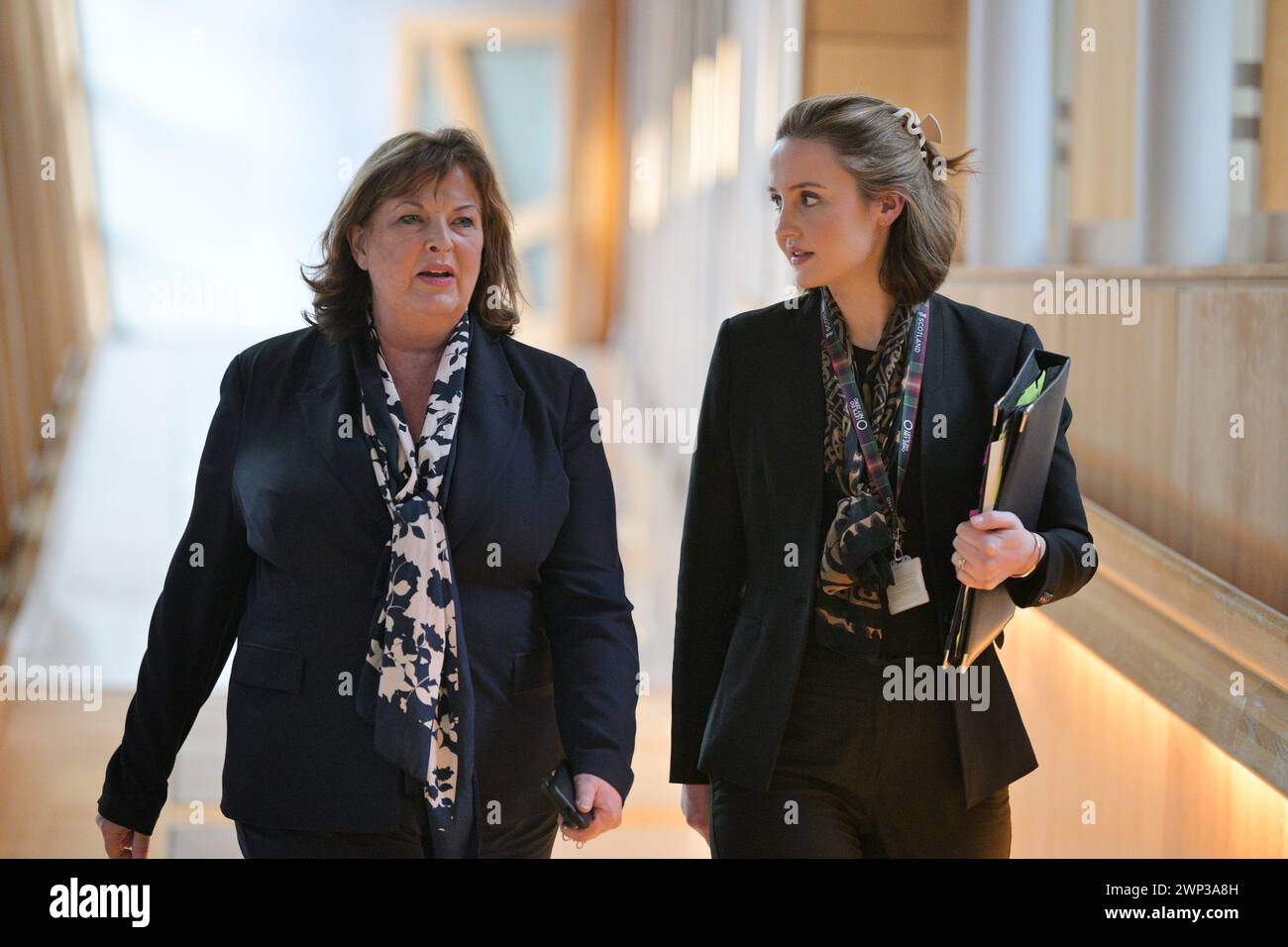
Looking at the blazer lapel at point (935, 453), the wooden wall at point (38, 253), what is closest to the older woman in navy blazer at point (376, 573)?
the blazer lapel at point (935, 453)

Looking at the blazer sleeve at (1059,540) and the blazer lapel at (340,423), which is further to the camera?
the blazer lapel at (340,423)

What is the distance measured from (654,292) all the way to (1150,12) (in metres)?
8.04

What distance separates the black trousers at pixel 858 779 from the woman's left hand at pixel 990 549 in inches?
7.2

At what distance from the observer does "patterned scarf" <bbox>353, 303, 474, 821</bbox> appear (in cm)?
241

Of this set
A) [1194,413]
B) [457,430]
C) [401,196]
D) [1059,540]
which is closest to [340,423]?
[457,430]

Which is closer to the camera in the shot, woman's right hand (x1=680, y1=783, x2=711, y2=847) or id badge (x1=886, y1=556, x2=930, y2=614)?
id badge (x1=886, y1=556, x2=930, y2=614)

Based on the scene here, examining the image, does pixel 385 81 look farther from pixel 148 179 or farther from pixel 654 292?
pixel 654 292

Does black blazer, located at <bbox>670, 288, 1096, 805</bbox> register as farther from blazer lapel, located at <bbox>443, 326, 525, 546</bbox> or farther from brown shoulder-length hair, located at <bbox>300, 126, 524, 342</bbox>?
brown shoulder-length hair, located at <bbox>300, 126, 524, 342</bbox>

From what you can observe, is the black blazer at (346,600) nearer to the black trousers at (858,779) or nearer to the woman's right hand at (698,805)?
the woman's right hand at (698,805)

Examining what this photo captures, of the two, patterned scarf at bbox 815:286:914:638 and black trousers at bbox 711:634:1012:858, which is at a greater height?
patterned scarf at bbox 815:286:914:638

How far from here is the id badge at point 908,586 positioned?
233cm

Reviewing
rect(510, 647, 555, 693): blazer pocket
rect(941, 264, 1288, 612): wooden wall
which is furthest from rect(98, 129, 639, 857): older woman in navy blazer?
rect(941, 264, 1288, 612): wooden wall

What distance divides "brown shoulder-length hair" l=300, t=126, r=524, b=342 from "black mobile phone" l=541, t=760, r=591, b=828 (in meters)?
0.81

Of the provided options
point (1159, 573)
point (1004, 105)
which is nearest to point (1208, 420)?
point (1159, 573)
